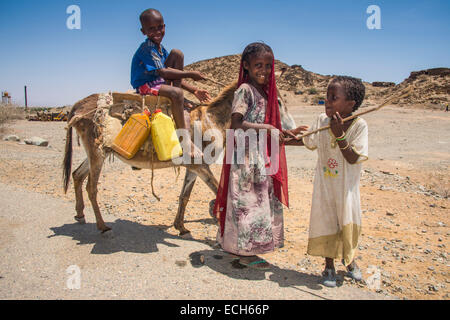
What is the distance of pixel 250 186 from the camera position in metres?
3.13

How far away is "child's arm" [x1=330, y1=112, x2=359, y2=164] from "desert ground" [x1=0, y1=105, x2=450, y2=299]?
131cm

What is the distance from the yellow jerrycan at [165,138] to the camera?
145 inches

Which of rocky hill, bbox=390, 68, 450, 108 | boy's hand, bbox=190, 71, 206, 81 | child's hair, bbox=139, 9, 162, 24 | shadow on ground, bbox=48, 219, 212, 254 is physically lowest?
shadow on ground, bbox=48, 219, 212, 254

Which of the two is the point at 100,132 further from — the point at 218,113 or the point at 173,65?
the point at 218,113

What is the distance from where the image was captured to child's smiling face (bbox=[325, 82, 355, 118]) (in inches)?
114

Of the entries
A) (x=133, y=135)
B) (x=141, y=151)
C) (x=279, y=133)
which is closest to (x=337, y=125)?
(x=279, y=133)

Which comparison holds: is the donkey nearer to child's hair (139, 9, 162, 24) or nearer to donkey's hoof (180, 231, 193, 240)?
donkey's hoof (180, 231, 193, 240)

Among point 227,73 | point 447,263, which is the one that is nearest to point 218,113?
point 447,263

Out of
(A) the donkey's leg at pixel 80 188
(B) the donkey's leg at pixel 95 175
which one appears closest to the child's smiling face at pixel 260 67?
(B) the donkey's leg at pixel 95 175

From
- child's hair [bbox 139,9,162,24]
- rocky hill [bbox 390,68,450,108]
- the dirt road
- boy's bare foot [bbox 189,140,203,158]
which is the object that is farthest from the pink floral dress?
rocky hill [bbox 390,68,450,108]

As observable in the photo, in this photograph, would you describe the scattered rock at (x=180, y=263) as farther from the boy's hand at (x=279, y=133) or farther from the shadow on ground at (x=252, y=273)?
the boy's hand at (x=279, y=133)

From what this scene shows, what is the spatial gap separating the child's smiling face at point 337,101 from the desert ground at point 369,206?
1694 millimetres

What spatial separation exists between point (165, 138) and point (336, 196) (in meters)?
1.95
